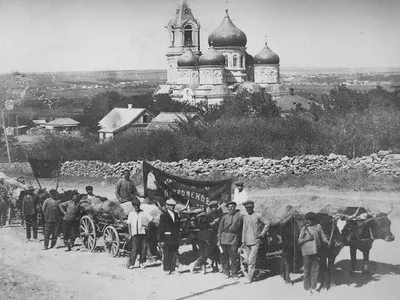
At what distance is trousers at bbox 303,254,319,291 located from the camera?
334 inches

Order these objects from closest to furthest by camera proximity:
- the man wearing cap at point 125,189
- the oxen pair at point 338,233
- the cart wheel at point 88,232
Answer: the oxen pair at point 338,233, the cart wheel at point 88,232, the man wearing cap at point 125,189

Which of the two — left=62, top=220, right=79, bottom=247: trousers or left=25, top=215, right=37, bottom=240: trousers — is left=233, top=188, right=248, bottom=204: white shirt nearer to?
left=62, top=220, right=79, bottom=247: trousers

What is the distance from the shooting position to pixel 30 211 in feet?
41.8

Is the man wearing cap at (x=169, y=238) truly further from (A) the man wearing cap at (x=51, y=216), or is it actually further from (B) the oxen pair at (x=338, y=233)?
(A) the man wearing cap at (x=51, y=216)

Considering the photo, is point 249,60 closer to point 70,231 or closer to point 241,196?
point 70,231

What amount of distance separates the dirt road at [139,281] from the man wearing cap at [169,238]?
0.71 ft

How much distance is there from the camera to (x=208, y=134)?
25094mm

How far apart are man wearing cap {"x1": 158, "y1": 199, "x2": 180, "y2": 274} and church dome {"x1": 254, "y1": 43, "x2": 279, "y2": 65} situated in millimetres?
55458

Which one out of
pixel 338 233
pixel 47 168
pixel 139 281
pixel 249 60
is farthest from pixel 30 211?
pixel 249 60

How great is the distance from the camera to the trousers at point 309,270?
849 centimetres

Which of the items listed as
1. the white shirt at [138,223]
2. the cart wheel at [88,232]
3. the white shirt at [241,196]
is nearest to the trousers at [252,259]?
the white shirt at [241,196]

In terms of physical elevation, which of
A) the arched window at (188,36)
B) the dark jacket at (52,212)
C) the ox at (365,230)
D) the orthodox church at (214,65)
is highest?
the arched window at (188,36)

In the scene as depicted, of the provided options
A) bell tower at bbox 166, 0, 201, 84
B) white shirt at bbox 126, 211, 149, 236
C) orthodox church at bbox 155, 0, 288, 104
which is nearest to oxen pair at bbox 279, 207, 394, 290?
white shirt at bbox 126, 211, 149, 236

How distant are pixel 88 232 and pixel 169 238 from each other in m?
2.44
